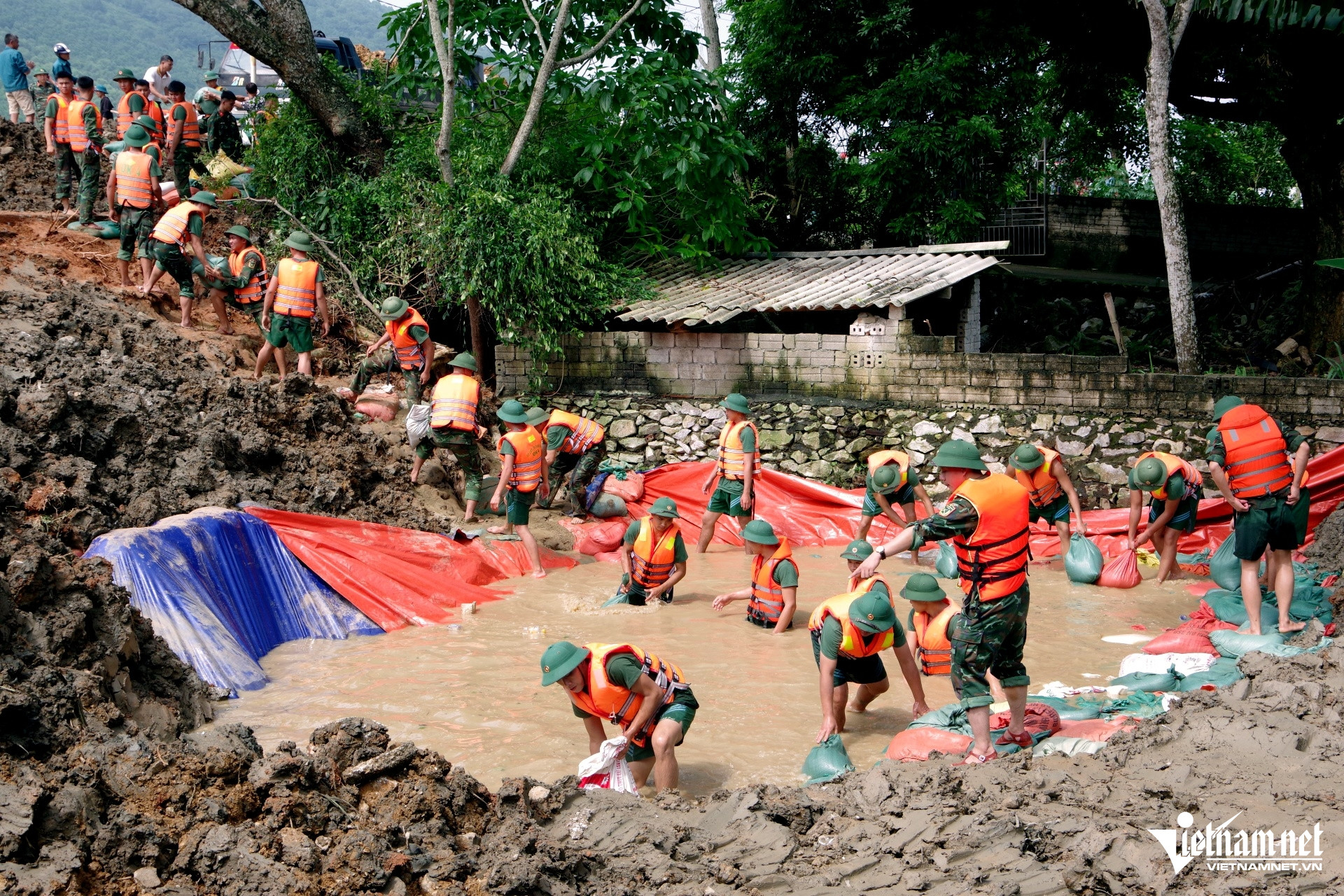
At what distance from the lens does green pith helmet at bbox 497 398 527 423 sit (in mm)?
9610

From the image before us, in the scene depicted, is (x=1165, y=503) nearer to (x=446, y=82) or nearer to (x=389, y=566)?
(x=389, y=566)

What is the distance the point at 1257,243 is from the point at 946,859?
1579 centimetres

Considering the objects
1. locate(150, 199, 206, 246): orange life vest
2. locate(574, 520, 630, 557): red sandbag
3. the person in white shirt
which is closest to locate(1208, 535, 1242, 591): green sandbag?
locate(574, 520, 630, 557): red sandbag

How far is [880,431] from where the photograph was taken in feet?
39.4

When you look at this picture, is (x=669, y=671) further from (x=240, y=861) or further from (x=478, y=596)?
(x=478, y=596)

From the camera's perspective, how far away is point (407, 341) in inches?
430

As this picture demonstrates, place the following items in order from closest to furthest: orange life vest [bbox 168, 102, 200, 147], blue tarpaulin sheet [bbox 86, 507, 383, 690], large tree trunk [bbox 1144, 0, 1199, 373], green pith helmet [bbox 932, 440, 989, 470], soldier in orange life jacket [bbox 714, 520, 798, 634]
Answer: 1. green pith helmet [bbox 932, 440, 989, 470]
2. blue tarpaulin sheet [bbox 86, 507, 383, 690]
3. soldier in orange life jacket [bbox 714, 520, 798, 634]
4. large tree trunk [bbox 1144, 0, 1199, 373]
5. orange life vest [bbox 168, 102, 200, 147]

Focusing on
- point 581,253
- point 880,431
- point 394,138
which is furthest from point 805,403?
point 394,138

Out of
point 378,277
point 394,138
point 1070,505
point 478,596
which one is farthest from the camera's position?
point 394,138

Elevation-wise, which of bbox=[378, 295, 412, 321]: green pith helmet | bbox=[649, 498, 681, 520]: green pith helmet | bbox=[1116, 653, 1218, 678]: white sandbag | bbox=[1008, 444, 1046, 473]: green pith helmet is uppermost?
bbox=[378, 295, 412, 321]: green pith helmet

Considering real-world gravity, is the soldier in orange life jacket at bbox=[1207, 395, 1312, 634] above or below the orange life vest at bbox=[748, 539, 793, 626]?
above

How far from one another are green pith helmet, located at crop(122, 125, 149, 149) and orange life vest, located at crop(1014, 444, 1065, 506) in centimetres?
928

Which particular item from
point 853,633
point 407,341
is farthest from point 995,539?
point 407,341

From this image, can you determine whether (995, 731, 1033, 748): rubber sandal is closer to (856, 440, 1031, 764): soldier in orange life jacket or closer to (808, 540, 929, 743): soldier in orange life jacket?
(856, 440, 1031, 764): soldier in orange life jacket
